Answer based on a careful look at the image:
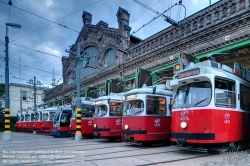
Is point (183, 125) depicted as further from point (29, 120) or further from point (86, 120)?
point (29, 120)

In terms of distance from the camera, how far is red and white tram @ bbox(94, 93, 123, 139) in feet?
46.4

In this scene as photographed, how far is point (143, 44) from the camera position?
19422mm

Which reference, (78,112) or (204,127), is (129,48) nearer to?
(78,112)

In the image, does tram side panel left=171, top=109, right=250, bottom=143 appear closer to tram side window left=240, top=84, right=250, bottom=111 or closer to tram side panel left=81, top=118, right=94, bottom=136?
tram side window left=240, top=84, right=250, bottom=111

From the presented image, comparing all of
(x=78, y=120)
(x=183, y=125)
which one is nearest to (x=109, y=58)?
(x=78, y=120)

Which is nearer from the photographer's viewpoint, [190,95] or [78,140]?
Answer: [190,95]

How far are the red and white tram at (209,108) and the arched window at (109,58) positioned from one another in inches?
614

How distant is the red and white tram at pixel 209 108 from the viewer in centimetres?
791

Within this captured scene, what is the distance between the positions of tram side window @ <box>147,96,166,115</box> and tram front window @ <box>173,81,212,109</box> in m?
2.17

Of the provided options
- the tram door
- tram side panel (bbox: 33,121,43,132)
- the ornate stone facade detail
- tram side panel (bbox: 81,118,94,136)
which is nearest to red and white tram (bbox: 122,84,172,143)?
the ornate stone facade detail

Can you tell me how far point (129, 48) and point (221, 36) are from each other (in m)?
9.54

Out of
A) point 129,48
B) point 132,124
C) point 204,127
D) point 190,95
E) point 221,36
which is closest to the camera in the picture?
point 204,127

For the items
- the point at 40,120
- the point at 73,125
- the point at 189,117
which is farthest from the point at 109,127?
Answer: the point at 40,120

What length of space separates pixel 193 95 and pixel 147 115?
313 cm
